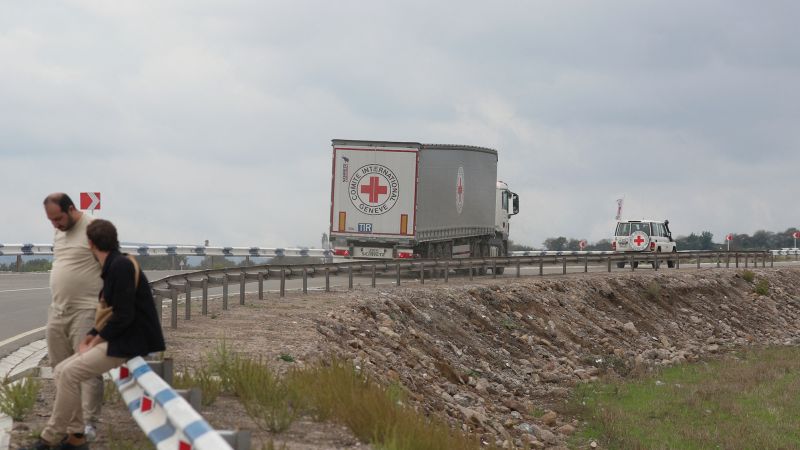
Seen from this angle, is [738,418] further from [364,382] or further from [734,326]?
[734,326]

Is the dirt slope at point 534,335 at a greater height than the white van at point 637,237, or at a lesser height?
lesser

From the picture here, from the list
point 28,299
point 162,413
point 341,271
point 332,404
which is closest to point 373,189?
point 341,271

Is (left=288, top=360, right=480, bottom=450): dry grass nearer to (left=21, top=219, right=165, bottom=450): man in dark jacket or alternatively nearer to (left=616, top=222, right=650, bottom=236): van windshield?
(left=21, top=219, right=165, bottom=450): man in dark jacket

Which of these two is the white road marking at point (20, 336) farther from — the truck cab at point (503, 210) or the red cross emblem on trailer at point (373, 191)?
the truck cab at point (503, 210)

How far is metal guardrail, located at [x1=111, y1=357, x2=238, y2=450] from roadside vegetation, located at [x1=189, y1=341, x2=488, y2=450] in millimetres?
1425

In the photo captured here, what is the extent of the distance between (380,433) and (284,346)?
19.2ft

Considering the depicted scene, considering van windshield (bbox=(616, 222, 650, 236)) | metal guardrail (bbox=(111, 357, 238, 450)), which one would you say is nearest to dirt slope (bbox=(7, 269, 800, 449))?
metal guardrail (bbox=(111, 357, 238, 450))

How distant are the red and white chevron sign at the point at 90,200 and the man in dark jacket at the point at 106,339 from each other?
2240cm

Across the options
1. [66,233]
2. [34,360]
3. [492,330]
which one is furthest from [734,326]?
[66,233]

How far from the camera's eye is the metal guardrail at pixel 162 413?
611cm

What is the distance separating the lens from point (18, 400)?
31.8 feet

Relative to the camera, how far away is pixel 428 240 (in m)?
35.1

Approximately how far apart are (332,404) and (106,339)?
8.42ft

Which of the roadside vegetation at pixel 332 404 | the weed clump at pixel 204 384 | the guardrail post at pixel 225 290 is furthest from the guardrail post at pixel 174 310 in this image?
the weed clump at pixel 204 384
